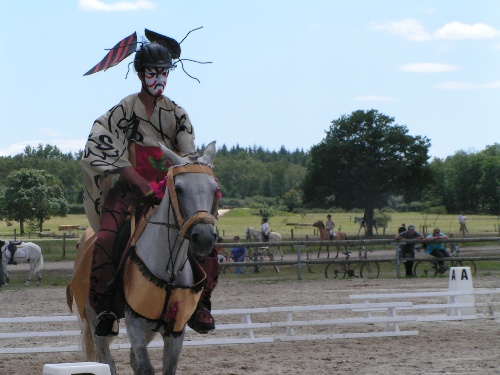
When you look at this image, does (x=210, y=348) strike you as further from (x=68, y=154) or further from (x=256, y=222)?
(x=68, y=154)

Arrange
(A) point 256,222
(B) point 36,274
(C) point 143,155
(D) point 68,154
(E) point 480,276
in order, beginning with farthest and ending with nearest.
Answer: (D) point 68,154
(A) point 256,222
(B) point 36,274
(E) point 480,276
(C) point 143,155

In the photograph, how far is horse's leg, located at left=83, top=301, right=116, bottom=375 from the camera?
7.37 m

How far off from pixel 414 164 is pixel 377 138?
133 inches

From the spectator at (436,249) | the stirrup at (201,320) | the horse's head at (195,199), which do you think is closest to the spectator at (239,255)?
the spectator at (436,249)

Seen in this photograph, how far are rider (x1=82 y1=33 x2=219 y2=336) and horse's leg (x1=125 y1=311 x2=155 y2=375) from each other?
394 mm

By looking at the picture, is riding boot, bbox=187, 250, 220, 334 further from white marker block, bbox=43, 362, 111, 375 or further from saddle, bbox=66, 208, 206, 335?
white marker block, bbox=43, 362, 111, 375

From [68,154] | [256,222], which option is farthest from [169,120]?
[68,154]

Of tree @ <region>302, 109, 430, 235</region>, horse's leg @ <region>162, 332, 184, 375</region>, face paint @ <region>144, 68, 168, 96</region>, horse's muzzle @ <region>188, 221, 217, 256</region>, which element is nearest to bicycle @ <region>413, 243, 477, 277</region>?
face paint @ <region>144, 68, 168, 96</region>

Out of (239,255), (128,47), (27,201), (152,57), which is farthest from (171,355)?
(27,201)

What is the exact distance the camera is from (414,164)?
64.4 metres

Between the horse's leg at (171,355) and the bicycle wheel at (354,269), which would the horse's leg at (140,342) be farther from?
the bicycle wheel at (354,269)

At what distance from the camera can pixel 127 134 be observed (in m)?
7.20

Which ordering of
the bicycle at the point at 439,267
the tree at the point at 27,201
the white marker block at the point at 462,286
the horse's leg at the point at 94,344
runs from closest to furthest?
the horse's leg at the point at 94,344
the white marker block at the point at 462,286
the bicycle at the point at 439,267
the tree at the point at 27,201

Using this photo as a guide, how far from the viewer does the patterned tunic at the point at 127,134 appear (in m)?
7.07
